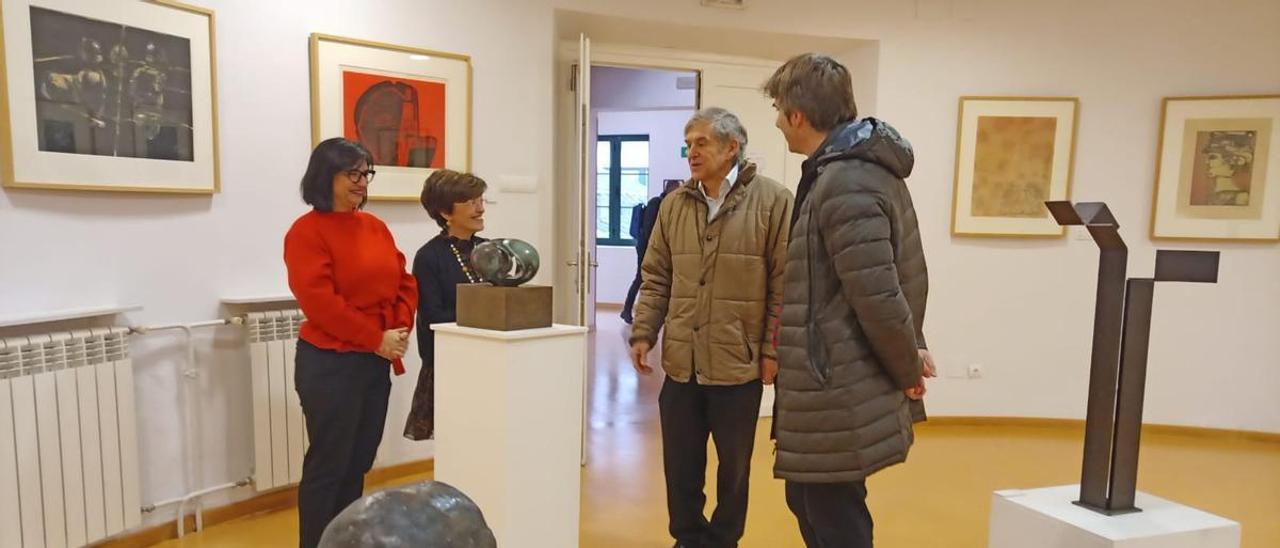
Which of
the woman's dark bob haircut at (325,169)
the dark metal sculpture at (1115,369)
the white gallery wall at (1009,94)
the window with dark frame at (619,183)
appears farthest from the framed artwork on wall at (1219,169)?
Answer: the window with dark frame at (619,183)

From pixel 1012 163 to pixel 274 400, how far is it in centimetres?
420

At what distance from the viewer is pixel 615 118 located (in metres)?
10.0

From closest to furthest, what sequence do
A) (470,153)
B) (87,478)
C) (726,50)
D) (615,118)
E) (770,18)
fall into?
(87,478) → (470,153) → (770,18) → (726,50) → (615,118)

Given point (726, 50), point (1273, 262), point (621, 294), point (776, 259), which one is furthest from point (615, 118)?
point (776, 259)

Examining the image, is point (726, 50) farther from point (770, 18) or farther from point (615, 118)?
point (615, 118)

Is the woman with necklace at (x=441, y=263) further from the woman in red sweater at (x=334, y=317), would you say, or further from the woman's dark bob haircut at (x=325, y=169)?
the woman's dark bob haircut at (x=325, y=169)

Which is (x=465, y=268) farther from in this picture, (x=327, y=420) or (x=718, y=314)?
(x=718, y=314)

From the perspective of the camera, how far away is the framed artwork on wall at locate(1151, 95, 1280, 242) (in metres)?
4.29

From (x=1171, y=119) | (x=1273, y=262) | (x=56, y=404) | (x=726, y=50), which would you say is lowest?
(x=56, y=404)

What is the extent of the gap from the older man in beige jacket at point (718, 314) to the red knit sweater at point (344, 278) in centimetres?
85

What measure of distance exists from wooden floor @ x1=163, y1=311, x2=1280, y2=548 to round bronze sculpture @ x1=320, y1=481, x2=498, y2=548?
94.7 inches

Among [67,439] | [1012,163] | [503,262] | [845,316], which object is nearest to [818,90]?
[845,316]

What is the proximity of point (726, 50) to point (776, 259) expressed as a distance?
2.59 m

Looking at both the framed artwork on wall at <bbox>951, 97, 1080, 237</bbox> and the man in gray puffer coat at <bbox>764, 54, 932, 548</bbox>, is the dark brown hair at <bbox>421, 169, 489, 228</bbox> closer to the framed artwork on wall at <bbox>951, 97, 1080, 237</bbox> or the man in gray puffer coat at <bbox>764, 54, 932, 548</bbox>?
the man in gray puffer coat at <bbox>764, 54, 932, 548</bbox>
